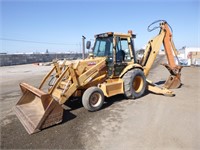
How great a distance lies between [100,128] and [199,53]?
19.9 meters

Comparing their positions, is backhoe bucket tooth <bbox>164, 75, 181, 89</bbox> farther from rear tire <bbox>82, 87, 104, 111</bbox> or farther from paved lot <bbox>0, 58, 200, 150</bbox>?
rear tire <bbox>82, 87, 104, 111</bbox>

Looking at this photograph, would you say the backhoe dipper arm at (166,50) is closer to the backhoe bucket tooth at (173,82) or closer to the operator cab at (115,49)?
the backhoe bucket tooth at (173,82)

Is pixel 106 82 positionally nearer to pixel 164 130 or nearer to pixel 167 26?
pixel 164 130

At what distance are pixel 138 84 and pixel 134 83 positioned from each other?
0.62ft

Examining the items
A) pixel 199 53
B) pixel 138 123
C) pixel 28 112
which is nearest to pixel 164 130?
pixel 138 123

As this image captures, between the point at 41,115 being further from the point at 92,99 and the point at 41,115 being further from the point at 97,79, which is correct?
the point at 97,79

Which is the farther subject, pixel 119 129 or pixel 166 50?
pixel 166 50

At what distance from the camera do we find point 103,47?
686 centimetres

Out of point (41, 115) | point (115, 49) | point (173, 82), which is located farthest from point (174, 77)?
point (41, 115)

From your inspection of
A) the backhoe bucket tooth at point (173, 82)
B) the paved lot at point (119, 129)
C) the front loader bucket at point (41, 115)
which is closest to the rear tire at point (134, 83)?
the paved lot at point (119, 129)

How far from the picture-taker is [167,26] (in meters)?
8.01

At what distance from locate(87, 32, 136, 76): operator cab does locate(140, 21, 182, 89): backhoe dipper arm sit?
3.75ft

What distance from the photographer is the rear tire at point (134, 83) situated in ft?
21.5

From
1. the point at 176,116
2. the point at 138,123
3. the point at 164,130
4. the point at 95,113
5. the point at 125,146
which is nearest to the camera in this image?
the point at 125,146
